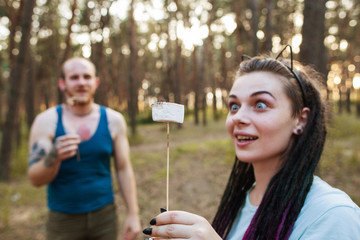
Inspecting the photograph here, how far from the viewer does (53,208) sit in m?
2.57

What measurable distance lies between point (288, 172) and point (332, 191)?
0.21 metres

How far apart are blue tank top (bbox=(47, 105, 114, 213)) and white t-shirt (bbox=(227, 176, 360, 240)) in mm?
1966

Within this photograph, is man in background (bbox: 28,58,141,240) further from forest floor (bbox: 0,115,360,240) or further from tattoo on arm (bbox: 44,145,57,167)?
forest floor (bbox: 0,115,360,240)

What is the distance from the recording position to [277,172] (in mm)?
1334

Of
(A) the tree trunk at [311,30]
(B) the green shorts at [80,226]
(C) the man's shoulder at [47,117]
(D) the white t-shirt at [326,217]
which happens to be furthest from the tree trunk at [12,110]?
(D) the white t-shirt at [326,217]

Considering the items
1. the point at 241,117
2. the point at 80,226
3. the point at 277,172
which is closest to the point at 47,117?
the point at 80,226

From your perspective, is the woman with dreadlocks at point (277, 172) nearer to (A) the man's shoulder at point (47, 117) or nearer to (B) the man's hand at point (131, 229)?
(B) the man's hand at point (131, 229)

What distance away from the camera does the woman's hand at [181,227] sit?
0.99m

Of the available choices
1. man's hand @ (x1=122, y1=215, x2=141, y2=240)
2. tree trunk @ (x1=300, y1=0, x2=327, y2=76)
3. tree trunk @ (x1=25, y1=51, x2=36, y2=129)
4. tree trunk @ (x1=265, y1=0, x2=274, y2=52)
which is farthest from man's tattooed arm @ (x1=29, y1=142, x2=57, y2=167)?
tree trunk @ (x1=25, y1=51, x2=36, y2=129)

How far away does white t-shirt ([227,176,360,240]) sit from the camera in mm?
964

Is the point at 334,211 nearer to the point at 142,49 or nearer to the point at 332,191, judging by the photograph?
the point at 332,191

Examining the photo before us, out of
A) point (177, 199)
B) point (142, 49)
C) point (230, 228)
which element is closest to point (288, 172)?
point (230, 228)

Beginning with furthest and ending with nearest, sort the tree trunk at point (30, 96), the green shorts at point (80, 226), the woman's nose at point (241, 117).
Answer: the tree trunk at point (30, 96)
the green shorts at point (80, 226)
the woman's nose at point (241, 117)

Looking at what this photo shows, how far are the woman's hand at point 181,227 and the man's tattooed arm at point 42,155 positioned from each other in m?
1.70
